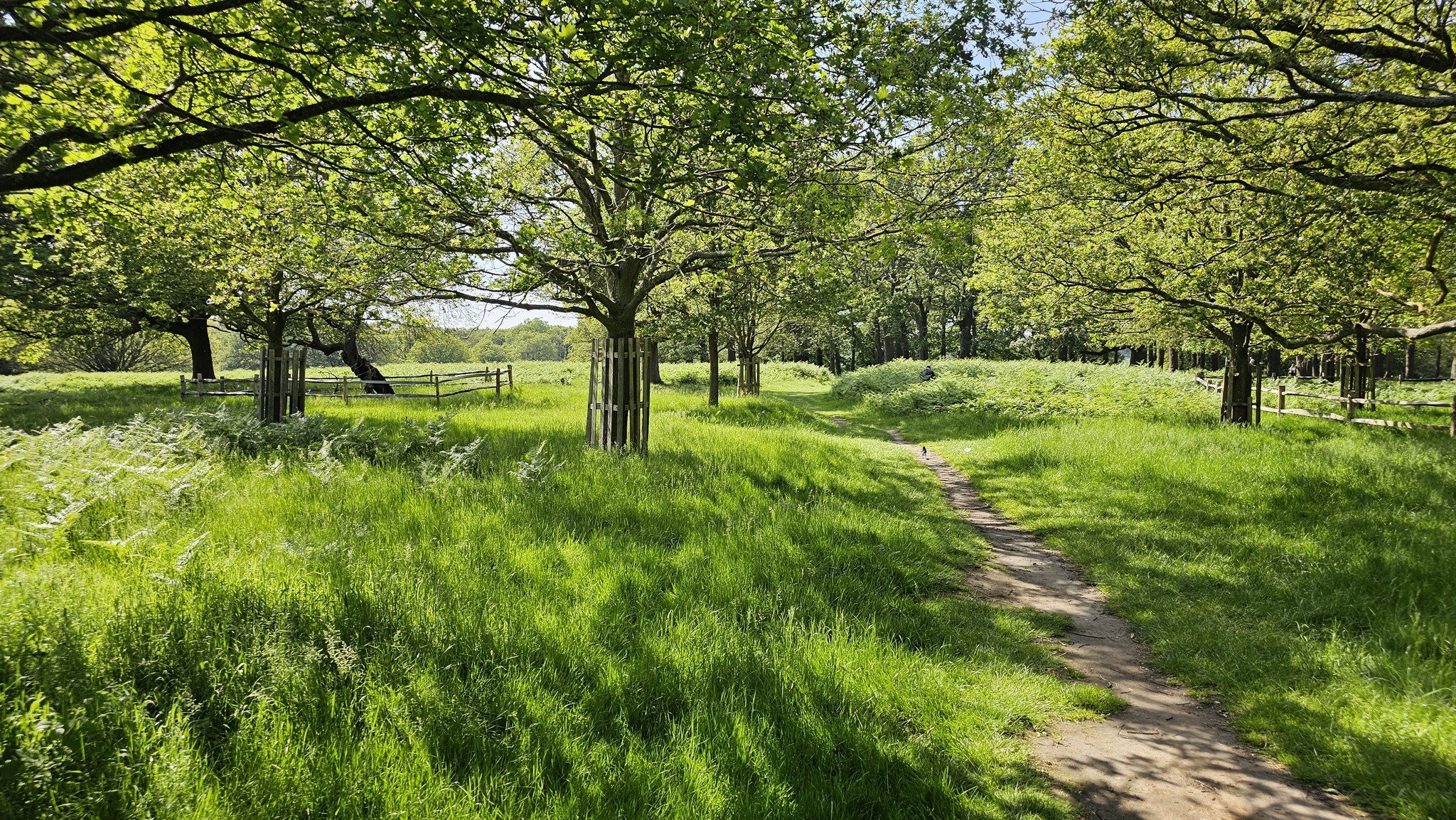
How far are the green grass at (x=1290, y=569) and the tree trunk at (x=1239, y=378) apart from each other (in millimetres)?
1965

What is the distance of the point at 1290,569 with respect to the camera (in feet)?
21.1

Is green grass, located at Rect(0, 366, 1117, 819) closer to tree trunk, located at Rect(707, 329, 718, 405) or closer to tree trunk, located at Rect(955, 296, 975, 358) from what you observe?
tree trunk, located at Rect(707, 329, 718, 405)

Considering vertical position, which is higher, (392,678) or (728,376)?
(728,376)

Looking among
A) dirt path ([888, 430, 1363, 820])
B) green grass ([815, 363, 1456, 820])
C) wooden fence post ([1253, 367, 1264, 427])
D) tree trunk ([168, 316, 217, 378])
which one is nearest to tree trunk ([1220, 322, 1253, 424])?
wooden fence post ([1253, 367, 1264, 427])

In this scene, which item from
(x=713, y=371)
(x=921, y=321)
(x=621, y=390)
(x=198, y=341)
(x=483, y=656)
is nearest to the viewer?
(x=483, y=656)

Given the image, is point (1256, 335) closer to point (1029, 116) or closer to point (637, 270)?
point (1029, 116)

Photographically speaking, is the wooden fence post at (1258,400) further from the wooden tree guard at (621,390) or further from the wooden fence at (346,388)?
the wooden fence at (346,388)

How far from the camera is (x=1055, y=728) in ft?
13.2

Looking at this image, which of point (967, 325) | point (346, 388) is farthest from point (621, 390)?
point (967, 325)

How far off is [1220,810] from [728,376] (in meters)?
38.1

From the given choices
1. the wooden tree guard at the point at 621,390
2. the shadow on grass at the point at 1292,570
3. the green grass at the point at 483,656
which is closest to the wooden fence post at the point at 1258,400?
the shadow on grass at the point at 1292,570

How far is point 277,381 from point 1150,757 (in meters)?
16.0

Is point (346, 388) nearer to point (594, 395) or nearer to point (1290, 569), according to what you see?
point (594, 395)

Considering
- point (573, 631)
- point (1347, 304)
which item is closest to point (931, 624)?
point (573, 631)
